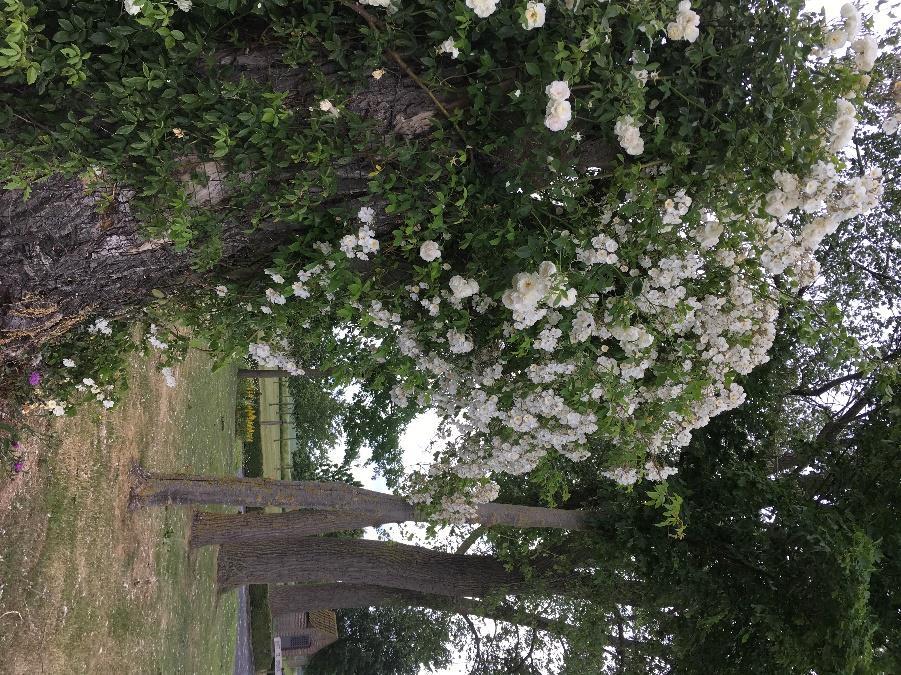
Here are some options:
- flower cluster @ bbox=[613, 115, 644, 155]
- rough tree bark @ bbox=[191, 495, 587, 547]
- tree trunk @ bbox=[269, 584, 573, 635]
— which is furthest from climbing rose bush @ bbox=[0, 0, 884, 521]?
tree trunk @ bbox=[269, 584, 573, 635]

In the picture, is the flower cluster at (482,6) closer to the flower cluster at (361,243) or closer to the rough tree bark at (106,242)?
the rough tree bark at (106,242)

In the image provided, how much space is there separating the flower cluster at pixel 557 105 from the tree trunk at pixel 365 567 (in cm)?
788

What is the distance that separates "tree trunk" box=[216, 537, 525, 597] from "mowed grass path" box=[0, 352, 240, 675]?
1.01m

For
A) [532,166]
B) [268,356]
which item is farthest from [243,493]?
[532,166]

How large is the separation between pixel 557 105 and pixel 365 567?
8.01 m

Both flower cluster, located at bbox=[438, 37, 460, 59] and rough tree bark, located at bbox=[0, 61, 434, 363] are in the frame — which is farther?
rough tree bark, located at bbox=[0, 61, 434, 363]

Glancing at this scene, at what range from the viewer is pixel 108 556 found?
23.6ft

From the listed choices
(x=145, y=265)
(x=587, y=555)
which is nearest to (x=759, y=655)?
(x=587, y=555)

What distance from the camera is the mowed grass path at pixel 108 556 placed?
553cm

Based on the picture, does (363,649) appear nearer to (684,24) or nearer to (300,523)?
(300,523)

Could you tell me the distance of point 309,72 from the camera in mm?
3398

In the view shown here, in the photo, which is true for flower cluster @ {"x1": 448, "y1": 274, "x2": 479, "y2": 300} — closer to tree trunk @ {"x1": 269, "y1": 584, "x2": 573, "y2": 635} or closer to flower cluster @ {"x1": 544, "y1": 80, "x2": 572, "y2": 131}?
flower cluster @ {"x1": 544, "y1": 80, "x2": 572, "y2": 131}

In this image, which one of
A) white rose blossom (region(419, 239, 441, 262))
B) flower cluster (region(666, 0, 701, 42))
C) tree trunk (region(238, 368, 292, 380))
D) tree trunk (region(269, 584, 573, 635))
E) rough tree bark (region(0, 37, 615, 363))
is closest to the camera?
flower cluster (region(666, 0, 701, 42))

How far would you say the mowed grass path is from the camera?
18.1 ft
